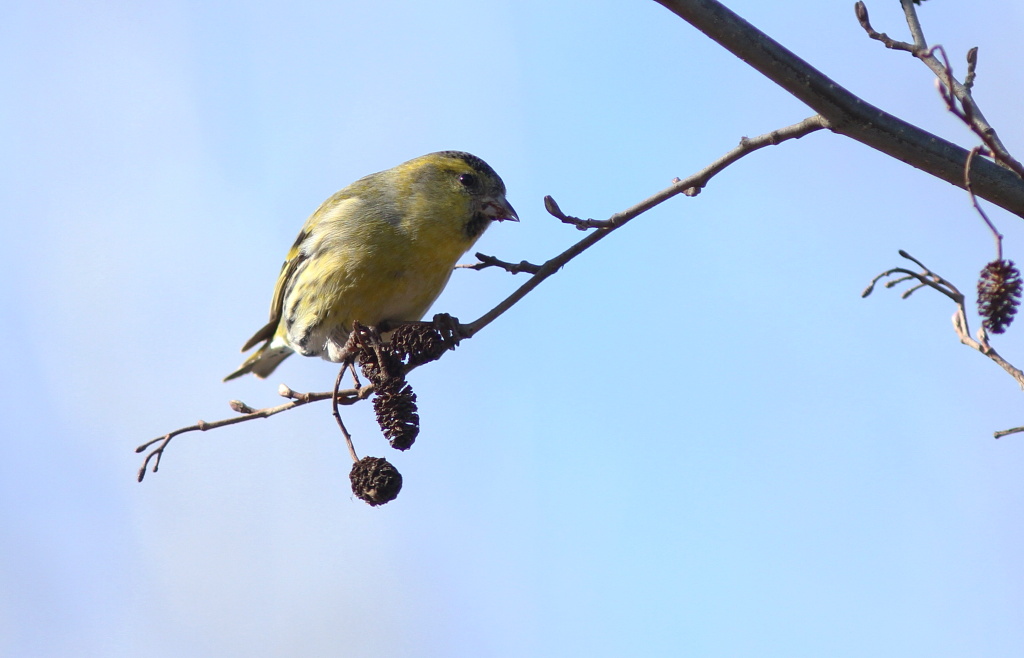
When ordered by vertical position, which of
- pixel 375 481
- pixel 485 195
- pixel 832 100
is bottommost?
pixel 375 481

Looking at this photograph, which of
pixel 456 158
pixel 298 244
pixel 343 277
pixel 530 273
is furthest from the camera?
pixel 298 244

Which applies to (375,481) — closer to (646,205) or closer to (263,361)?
(646,205)

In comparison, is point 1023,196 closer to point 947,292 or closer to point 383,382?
point 947,292

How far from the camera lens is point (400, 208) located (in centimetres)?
399

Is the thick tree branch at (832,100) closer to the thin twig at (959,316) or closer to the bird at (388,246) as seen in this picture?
the thin twig at (959,316)

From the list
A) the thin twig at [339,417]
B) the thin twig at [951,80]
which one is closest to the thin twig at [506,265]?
the thin twig at [339,417]

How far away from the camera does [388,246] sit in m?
3.82

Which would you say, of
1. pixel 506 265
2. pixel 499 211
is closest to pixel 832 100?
pixel 506 265

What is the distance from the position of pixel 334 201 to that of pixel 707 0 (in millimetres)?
2681

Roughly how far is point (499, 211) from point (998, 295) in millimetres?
2389

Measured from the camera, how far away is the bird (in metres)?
3.82

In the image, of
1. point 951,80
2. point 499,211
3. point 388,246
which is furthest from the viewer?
point 499,211

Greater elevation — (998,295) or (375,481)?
(375,481)

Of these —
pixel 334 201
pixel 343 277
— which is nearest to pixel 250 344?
pixel 334 201
